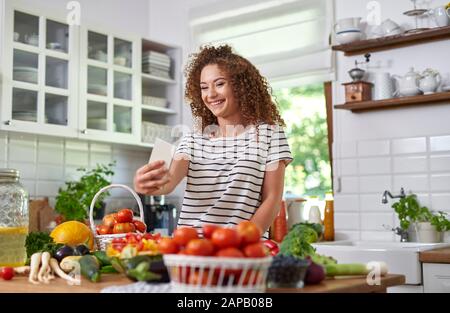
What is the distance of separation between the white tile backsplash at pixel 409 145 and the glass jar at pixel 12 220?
2.39 metres

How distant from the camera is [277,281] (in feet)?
4.59

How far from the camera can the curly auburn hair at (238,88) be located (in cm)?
226

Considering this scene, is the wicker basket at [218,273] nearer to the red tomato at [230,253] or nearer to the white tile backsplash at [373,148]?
the red tomato at [230,253]

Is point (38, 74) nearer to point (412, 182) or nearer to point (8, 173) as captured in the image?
point (8, 173)

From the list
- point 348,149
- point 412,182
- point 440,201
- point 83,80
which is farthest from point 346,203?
point 83,80

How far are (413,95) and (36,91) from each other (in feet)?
7.09

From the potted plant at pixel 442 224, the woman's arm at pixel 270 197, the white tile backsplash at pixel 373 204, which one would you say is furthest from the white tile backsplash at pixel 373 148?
the woman's arm at pixel 270 197

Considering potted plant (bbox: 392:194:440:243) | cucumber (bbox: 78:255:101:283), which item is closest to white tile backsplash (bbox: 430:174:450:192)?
Result: potted plant (bbox: 392:194:440:243)

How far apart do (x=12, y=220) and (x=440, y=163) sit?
2465 millimetres

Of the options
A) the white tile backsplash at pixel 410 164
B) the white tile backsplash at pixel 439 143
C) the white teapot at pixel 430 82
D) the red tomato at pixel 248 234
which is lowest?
the red tomato at pixel 248 234

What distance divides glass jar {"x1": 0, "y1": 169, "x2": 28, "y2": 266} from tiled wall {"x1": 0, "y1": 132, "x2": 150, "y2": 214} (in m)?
2.01

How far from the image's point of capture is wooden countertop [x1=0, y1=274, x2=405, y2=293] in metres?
1.40

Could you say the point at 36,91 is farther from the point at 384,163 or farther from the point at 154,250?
the point at 154,250

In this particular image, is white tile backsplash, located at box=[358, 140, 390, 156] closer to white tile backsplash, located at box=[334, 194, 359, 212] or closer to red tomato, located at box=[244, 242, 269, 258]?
white tile backsplash, located at box=[334, 194, 359, 212]
